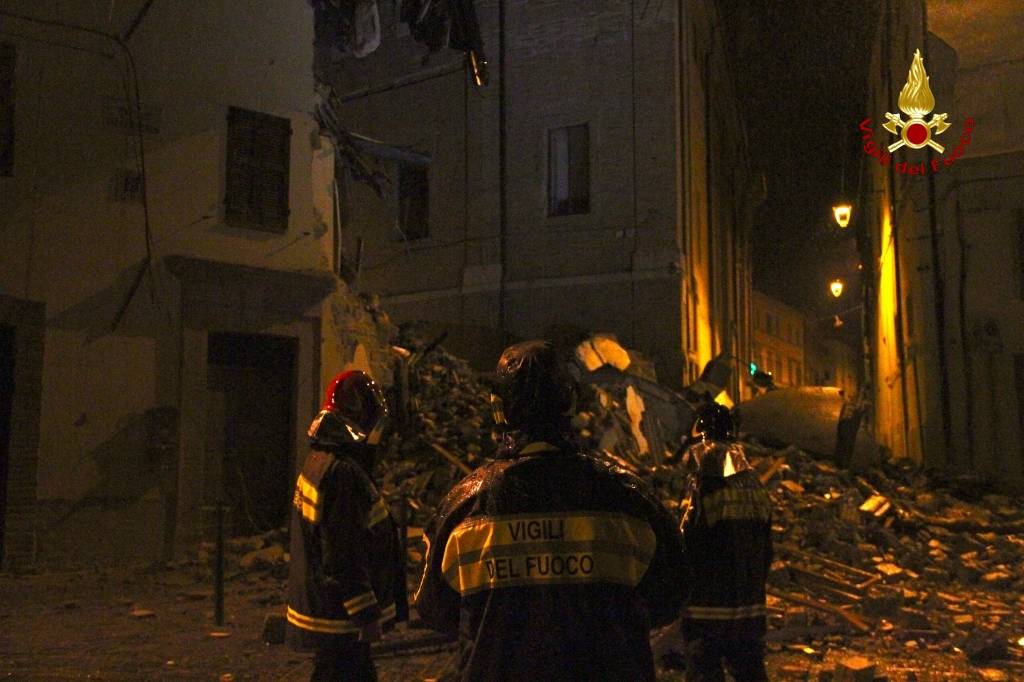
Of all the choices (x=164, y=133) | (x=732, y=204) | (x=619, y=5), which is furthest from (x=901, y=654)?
(x=732, y=204)

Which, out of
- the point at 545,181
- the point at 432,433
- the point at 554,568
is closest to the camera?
the point at 554,568

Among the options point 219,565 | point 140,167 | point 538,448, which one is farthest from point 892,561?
point 140,167

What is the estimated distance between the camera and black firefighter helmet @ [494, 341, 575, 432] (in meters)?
2.27

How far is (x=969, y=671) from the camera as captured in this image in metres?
6.04

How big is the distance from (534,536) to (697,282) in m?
18.2

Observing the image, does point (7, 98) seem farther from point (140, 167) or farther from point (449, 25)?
point (449, 25)

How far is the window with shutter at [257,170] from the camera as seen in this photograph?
11367 mm

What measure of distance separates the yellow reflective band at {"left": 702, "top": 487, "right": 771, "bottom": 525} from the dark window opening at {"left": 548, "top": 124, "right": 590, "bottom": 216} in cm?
1474

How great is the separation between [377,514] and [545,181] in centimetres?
1586

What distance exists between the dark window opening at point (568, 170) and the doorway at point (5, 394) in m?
11.6

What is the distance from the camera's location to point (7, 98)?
9953 millimetres

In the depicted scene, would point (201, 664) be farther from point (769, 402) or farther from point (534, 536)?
point (769, 402)

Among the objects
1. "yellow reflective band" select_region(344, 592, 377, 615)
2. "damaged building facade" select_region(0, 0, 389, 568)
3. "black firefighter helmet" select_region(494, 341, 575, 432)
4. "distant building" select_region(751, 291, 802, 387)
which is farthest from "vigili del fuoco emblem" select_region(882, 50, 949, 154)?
"distant building" select_region(751, 291, 802, 387)

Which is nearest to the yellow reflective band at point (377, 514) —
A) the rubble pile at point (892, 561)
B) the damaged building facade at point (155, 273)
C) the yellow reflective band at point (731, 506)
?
the yellow reflective band at point (731, 506)
